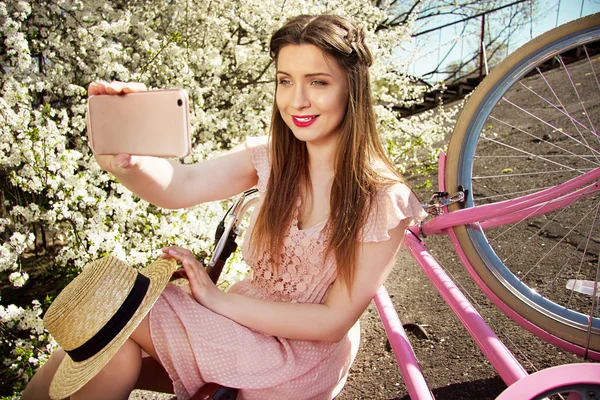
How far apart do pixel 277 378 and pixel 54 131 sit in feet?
6.45

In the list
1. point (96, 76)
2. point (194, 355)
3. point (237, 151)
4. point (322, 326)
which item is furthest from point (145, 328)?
point (96, 76)

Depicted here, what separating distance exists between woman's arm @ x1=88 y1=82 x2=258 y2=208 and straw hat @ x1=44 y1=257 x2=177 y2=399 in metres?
0.28

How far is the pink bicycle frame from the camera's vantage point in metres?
1.32

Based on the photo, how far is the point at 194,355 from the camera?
139 centimetres

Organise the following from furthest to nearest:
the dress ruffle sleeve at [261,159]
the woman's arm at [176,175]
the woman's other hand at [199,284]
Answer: the dress ruffle sleeve at [261,159], the woman's other hand at [199,284], the woman's arm at [176,175]

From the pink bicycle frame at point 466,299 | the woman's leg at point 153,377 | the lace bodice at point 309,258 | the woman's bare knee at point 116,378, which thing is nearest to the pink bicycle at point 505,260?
the pink bicycle frame at point 466,299

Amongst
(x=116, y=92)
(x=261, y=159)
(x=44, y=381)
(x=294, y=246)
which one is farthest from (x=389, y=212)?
(x=44, y=381)

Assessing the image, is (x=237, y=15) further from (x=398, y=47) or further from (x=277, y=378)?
(x=277, y=378)

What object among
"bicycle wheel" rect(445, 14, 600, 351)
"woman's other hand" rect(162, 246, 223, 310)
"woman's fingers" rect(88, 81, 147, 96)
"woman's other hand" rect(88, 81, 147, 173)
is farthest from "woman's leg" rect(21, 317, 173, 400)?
"bicycle wheel" rect(445, 14, 600, 351)

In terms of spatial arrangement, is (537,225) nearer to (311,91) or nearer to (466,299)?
(466,299)

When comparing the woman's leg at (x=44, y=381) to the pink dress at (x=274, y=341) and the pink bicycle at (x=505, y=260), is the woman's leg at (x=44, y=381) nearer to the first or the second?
the pink dress at (x=274, y=341)

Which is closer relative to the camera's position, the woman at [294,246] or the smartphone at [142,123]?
the smartphone at [142,123]

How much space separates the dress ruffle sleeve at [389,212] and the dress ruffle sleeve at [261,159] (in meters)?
0.46

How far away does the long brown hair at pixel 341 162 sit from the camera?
5.04ft
